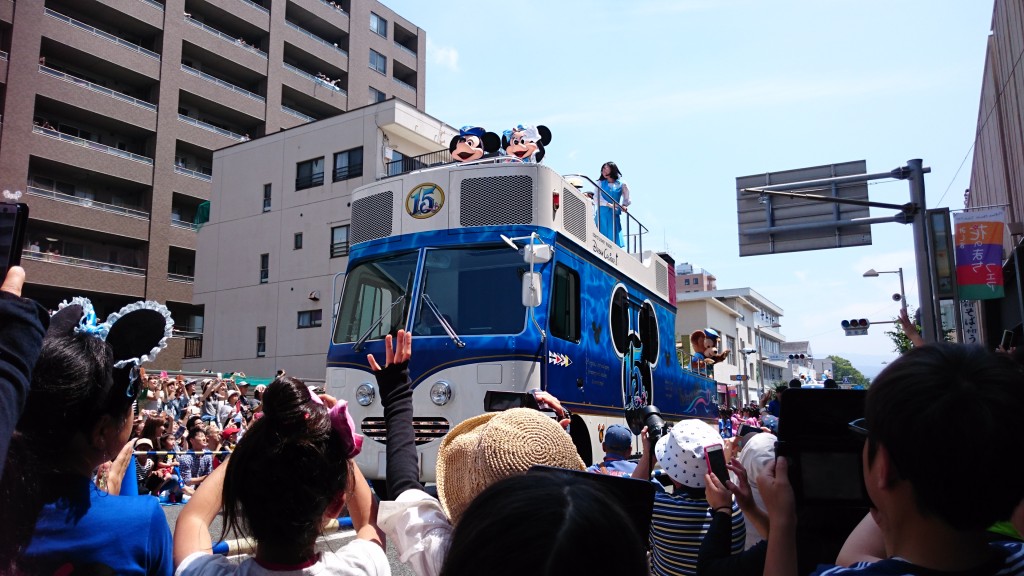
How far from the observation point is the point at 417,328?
8.12 m

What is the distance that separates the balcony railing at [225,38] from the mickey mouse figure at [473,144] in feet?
120

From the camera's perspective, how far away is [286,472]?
81.7 inches

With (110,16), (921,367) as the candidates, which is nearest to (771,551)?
(921,367)

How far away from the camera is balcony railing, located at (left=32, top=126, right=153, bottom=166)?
3612 cm

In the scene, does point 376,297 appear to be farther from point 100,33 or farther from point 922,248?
point 100,33

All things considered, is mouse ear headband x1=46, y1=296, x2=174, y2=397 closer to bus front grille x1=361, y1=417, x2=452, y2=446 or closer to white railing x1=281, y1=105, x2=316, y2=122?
bus front grille x1=361, y1=417, x2=452, y2=446

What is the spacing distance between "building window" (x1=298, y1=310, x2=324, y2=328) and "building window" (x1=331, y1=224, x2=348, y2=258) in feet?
8.92

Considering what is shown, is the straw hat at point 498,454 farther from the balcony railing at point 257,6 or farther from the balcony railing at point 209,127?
the balcony railing at point 257,6

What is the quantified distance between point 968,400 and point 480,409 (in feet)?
20.5

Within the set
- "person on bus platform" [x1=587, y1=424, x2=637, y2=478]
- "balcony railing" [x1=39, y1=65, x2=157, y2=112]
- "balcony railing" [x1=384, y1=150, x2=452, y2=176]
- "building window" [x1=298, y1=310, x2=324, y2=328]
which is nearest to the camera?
"person on bus platform" [x1=587, y1=424, x2=637, y2=478]

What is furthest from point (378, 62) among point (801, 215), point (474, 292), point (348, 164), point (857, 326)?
point (474, 292)

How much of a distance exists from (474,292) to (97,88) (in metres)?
37.6

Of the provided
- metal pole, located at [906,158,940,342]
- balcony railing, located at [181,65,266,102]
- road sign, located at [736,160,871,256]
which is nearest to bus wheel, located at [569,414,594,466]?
metal pole, located at [906,158,940,342]

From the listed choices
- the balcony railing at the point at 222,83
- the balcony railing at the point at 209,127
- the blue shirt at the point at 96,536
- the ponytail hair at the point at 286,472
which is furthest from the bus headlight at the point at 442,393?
the balcony railing at the point at 222,83
